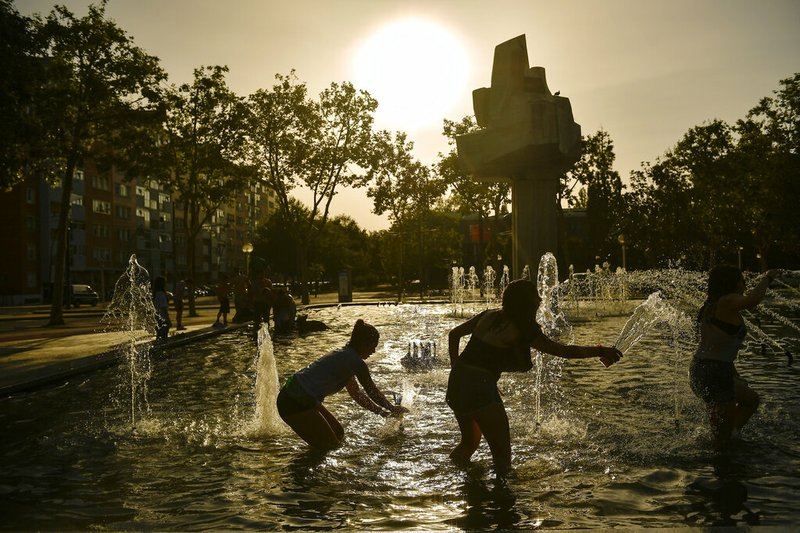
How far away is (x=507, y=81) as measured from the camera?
25375mm

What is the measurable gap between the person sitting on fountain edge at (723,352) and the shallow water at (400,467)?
0.45 meters

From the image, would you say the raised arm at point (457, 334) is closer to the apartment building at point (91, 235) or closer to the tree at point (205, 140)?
the tree at point (205, 140)

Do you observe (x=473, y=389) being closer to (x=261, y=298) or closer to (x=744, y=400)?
(x=744, y=400)

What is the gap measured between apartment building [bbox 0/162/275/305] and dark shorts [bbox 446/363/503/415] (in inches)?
1578

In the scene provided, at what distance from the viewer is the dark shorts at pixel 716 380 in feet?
22.6

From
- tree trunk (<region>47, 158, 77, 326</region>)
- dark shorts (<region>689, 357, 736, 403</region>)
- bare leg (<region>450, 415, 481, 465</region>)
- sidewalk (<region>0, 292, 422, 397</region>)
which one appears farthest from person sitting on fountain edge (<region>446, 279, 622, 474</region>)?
tree trunk (<region>47, 158, 77, 326</region>)

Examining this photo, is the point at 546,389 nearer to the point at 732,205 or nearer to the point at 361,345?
the point at 361,345

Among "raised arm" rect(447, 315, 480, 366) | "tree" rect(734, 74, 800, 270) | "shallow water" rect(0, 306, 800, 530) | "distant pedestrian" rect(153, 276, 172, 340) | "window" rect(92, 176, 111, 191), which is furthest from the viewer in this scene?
"window" rect(92, 176, 111, 191)

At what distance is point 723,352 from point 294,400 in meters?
3.89

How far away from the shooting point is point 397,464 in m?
7.08

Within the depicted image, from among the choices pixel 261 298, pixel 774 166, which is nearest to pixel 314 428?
pixel 261 298

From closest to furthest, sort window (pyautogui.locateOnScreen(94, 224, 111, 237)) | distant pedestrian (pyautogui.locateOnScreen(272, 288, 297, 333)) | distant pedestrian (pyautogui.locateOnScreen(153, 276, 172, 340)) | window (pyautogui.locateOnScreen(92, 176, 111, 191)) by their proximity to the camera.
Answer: distant pedestrian (pyautogui.locateOnScreen(153, 276, 172, 340)), distant pedestrian (pyautogui.locateOnScreen(272, 288, 297, 333)), window (pyautogui.locateOnScreen(92, 176, 111, 191)), window (pyautogui.locateOnScreen(94, 224, 111, 237))

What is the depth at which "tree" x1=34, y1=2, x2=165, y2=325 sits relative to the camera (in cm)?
2762

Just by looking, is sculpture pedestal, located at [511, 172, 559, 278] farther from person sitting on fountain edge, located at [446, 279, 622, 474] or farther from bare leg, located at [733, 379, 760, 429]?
person sitting on fountain edge, located at [446, 279, 622, 474]
